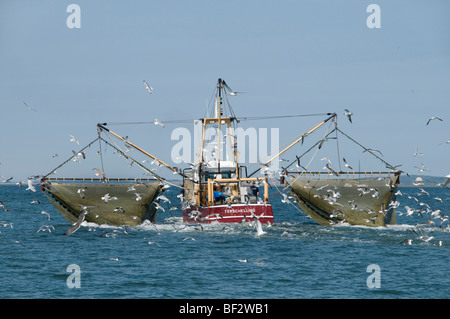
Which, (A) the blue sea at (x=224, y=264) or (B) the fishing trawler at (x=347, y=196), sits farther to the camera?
(B) the fishing trawler at (x=347, y=196)

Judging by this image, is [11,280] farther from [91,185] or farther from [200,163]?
[200,163]

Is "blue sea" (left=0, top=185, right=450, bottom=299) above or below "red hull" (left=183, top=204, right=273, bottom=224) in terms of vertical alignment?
below

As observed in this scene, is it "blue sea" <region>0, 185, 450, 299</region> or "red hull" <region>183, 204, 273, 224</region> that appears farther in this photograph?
"red hull" <region>183, 204, 273, 224</region>

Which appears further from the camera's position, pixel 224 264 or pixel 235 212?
pixel 235 212

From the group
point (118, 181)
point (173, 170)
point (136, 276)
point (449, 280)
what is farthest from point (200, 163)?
point (449, 280)

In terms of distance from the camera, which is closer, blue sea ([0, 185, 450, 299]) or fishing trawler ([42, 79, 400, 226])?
blue sea ([0, 185, 450, 299])

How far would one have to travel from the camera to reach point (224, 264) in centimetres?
3472

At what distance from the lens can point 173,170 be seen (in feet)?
173

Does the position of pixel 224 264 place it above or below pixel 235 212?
below

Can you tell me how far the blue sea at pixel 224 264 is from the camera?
93.3 ft

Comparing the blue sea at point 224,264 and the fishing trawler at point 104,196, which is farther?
the fishing trawler at point 104,196

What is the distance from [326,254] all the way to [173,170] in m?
18.2

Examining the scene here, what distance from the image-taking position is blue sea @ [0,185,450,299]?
2844cm

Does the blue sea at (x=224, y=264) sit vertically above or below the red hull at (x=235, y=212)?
below
